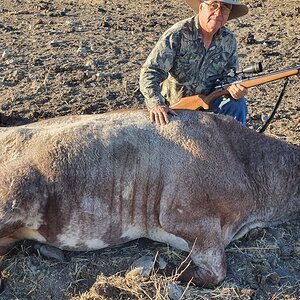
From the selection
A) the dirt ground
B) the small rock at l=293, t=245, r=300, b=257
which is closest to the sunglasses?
the dirt ground

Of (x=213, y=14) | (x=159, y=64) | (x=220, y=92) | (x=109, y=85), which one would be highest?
(x=213, y=14)

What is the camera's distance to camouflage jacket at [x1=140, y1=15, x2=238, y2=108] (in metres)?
6.13

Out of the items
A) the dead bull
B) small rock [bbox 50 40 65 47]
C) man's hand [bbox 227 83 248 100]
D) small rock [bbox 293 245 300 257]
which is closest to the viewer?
the dead bull

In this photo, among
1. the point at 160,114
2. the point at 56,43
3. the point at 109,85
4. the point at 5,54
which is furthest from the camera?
the point at 56,43

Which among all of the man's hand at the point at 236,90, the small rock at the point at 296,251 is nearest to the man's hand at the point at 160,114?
the man's hand at the point at 236,90

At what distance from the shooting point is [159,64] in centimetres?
616

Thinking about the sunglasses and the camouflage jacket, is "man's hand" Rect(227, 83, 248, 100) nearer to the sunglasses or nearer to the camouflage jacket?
the camouflage jacket

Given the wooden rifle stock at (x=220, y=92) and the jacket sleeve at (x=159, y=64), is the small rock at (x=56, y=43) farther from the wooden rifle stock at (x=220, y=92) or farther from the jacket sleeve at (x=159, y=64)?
the wooden rifle stock at (x=220, y=92)

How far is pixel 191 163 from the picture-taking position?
504cm

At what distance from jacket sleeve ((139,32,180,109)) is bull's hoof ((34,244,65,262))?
5.89ft

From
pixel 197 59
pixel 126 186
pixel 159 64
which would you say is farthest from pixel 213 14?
Answer: pixel 126 186

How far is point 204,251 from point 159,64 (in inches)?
86.5

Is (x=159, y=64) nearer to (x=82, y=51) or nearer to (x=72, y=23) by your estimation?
(x=82, y=51)

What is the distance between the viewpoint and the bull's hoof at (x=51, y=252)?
514 centimetres
